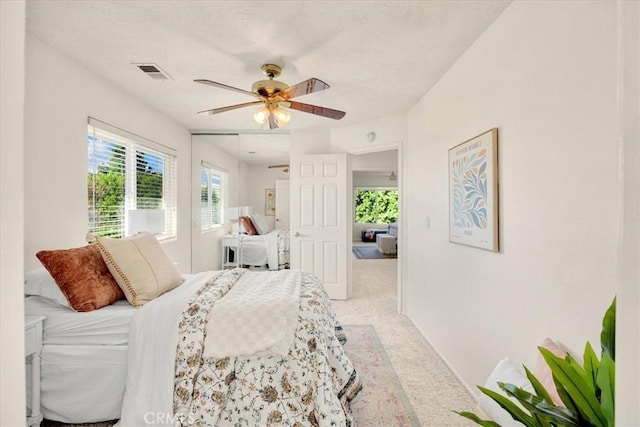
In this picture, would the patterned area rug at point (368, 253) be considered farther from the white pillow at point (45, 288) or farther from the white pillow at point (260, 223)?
the white pillow at point (45, 288)

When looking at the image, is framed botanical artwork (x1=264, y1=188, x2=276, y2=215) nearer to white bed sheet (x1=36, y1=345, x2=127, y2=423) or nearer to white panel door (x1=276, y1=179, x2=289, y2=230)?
white panel door (x1=276, y1=179, x2=289, y2=230)

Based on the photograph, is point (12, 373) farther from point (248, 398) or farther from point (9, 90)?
point (248, 398)

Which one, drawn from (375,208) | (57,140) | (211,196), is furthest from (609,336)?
(375,208)

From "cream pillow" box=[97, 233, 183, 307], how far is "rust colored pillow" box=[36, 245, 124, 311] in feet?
0.21

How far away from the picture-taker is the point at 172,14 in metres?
1.87

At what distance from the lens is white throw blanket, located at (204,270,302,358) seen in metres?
1.71

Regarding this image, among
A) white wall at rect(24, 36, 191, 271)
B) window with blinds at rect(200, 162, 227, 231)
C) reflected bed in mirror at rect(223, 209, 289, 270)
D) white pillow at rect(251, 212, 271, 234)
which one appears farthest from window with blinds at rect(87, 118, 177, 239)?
white pillow at rect(251, 212, 271, 234)

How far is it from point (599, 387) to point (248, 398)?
1.52 meters

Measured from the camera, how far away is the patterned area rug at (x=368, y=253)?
7934mm

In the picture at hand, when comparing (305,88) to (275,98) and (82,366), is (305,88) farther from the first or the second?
(82,366)

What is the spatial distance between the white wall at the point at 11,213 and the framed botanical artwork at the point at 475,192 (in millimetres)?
2039

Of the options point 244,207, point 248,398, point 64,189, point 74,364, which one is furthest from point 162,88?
point 248,398

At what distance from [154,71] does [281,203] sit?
94.8 inches

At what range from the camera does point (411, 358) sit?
2.67 meters
